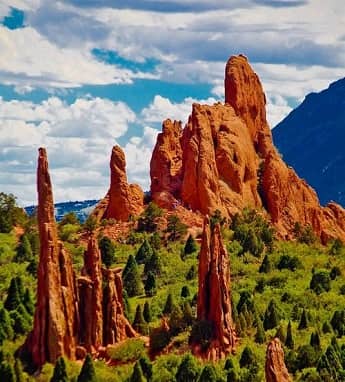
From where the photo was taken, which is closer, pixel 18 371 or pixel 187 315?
pixel 18 371

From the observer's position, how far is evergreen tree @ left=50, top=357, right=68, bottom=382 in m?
75.4

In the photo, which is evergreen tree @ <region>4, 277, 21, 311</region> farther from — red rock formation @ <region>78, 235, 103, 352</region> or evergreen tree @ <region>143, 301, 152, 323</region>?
red rock formation @ <region>78, 235, 103, 352</region>

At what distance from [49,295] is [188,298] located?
22.6 meters

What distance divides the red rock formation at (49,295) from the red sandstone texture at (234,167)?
44.4 meters

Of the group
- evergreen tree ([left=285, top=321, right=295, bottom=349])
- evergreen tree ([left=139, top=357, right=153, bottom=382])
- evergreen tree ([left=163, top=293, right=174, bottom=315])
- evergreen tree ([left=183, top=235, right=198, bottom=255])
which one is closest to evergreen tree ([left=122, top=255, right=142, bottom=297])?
evergreen tree ([left=163, top=293, right=174, bottom=315])

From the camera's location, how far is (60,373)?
76.0 meters

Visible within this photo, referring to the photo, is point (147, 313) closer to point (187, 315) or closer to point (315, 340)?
point (187, 315)

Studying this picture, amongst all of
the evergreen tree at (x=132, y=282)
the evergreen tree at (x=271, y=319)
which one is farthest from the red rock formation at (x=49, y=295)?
the evergreen tree at (x=132, y=282)

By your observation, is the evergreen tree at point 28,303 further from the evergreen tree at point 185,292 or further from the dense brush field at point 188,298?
the evergreen tree at point 185,292

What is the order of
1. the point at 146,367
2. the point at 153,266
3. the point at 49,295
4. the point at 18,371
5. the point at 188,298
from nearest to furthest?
the point at 18,371, the point at 146,367, the point at 49,295, the point at 188,298, the point at 153,266

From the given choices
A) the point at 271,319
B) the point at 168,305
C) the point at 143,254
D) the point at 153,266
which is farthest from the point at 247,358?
the point at 143,254

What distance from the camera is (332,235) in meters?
135

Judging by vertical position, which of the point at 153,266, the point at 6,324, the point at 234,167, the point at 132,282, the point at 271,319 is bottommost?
the point at 271,319

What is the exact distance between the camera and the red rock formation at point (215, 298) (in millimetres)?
83438
